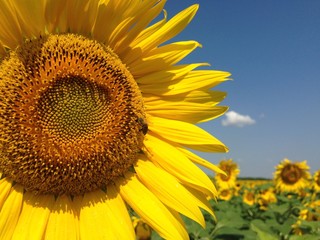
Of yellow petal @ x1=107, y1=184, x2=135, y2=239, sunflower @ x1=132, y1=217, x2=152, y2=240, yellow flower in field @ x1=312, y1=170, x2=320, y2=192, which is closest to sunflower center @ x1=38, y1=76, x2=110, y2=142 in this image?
yellow petal @ x1=107, y1=184, x2=135, y2=239

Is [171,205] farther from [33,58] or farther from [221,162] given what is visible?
[221,162]

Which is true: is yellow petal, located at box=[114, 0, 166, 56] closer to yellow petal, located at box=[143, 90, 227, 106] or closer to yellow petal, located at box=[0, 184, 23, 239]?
yellow petal, located at box=[143, 90, 227, 106]

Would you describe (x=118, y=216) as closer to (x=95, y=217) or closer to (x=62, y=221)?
(x=95, y=217)

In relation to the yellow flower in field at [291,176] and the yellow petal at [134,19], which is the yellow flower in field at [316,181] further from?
the yellow petal at [134,19]

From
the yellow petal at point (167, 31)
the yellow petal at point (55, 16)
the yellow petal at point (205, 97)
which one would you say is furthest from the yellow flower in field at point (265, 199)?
the yellow petal at point (55, 16)

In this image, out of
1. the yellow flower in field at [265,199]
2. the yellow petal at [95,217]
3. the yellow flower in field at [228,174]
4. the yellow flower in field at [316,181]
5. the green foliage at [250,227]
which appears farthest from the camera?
the yellow flower in field at [228,174]

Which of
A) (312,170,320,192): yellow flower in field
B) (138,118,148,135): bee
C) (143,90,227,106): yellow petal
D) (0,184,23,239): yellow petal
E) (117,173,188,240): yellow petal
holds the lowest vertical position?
(0,184,23,239): yellow petal

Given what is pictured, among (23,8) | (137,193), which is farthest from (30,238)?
(23,8)
